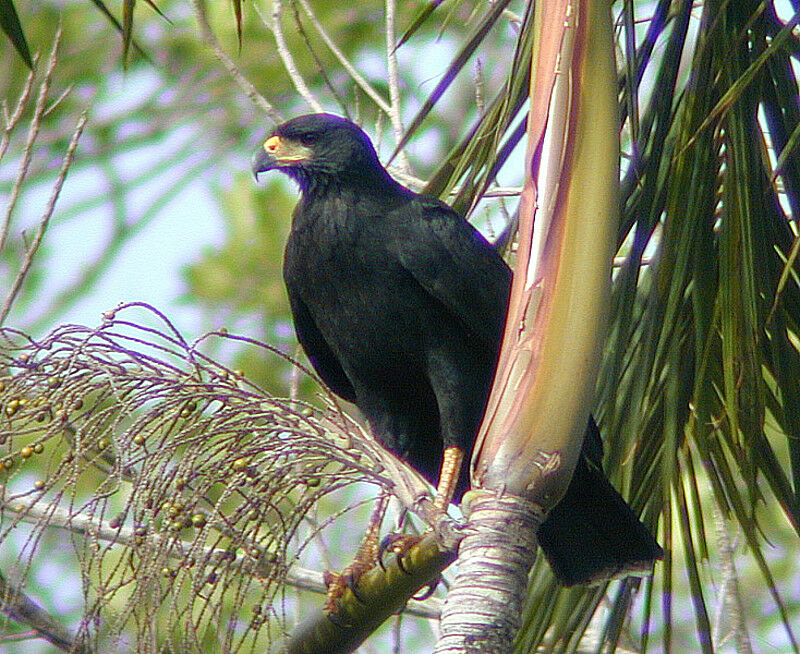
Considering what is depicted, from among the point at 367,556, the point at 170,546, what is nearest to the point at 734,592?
the point at 367,556

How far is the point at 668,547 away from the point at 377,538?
856 mm

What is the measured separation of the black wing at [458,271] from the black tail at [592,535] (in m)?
0.46

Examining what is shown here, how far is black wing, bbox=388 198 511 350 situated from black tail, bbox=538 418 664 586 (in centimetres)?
46

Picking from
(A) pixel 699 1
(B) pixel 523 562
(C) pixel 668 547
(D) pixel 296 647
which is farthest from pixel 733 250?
(A) pixel 699 1

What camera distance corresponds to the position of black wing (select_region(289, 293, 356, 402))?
351 cm

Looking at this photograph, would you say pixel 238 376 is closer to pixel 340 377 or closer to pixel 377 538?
pixel 377 538

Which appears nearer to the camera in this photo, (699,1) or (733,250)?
(733,250)

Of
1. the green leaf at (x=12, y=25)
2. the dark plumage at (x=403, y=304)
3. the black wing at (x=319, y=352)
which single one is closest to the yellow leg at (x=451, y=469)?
the dark plumage at (x=403, y=304)

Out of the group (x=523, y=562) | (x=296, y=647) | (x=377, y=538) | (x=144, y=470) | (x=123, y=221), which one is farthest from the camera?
(x=123, y=221)

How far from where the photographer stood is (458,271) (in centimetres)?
321

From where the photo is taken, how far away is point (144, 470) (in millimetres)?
1929

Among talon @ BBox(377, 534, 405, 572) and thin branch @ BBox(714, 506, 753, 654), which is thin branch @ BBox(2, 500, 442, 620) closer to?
talon @ BBox(377, 534, 405, 572)

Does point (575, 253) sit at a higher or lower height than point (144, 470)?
higher

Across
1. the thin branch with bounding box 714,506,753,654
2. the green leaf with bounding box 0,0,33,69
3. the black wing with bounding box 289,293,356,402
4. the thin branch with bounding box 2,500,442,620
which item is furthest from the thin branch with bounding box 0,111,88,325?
the thin branch with bounding box 714,506,753,654
